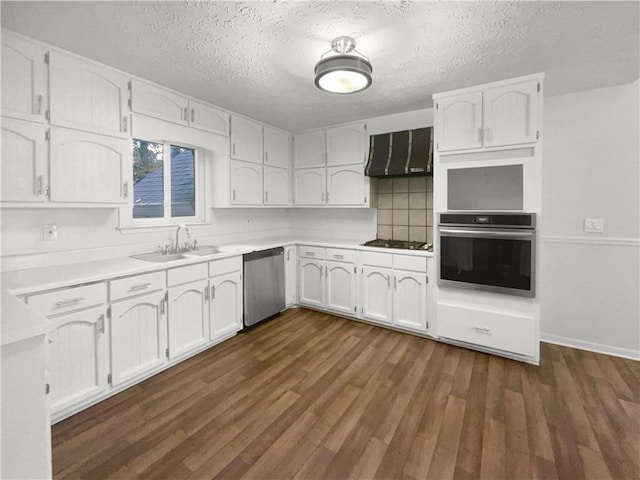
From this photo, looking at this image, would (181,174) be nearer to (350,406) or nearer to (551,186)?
(350,406)

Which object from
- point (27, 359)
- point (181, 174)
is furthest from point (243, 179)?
point (27, 359)

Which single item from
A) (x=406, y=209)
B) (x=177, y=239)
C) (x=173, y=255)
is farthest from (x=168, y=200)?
(x=406, y=209)

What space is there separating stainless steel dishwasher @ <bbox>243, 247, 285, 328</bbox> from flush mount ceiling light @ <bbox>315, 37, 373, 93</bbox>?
1.93 m

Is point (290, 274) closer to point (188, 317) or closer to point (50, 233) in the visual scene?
point (188, 317)

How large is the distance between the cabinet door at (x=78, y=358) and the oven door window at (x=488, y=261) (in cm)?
284

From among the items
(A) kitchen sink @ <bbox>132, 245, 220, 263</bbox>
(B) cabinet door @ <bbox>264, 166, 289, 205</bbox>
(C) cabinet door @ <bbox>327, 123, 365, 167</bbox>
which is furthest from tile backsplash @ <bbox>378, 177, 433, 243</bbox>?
(A) kitchen sink @ <bbox>132, 245, 220, 263</bbox>

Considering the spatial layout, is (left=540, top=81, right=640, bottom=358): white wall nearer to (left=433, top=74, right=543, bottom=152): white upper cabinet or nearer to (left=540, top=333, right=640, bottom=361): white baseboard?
(left=540, top=333, right=640, bottom=361): white baseboard

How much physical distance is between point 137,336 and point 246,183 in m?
2.01

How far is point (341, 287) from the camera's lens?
371 cm

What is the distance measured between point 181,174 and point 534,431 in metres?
3.68

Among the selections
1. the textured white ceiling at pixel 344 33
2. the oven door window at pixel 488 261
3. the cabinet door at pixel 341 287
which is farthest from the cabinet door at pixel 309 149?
the oven door window at pixel 488 261

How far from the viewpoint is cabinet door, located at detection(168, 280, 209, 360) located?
2551 mm

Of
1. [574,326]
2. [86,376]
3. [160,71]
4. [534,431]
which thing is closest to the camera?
[534,431]

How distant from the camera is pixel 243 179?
361 cm
